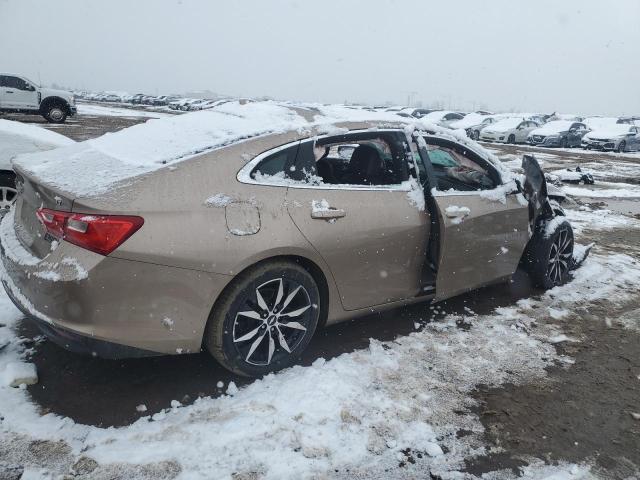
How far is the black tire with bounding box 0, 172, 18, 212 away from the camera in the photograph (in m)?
5.19

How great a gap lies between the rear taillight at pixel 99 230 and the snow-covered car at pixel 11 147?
3.41 meters

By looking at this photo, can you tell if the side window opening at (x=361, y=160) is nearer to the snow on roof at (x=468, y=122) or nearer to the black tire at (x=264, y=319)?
the black tire at (x=264, y=319)

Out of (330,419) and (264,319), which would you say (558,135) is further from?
(330,419)

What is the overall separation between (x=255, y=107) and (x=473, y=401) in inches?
97.4

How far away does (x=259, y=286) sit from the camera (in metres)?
2.72

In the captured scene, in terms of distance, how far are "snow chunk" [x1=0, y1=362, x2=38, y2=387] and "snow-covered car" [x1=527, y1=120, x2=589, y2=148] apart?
2574 centimetres

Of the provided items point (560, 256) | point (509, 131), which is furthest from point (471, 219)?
point (509, 131)

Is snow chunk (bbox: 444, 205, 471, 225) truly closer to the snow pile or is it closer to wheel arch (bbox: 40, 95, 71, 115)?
the snow pile

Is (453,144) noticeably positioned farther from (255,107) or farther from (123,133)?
(123,133)

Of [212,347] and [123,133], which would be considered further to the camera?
[123,133]

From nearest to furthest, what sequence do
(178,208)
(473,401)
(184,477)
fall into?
(184,477), (178,208), (473,401)

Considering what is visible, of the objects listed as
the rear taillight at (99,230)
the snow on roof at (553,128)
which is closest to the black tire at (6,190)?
the rear taillight at (99,230)

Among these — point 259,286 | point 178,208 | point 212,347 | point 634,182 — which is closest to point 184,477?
point 212,347

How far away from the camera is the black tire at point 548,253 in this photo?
450 cm
